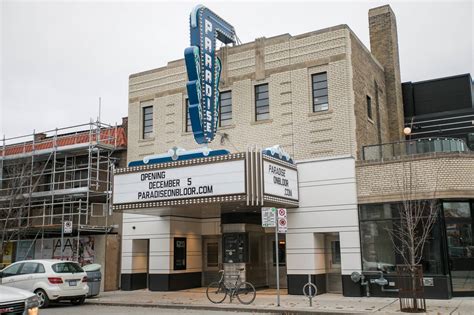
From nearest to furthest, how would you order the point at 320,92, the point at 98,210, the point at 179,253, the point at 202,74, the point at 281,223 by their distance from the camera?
the point at 281,223
the point at 202,74
the point at 320,92
the point at 179,253
the point at 98,210

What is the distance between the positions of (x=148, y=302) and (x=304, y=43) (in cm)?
1181

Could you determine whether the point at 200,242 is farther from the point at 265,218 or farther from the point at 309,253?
the point at 265,218

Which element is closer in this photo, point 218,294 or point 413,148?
point 413,148

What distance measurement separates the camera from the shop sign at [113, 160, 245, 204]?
17.5 metres

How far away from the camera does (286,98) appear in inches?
838

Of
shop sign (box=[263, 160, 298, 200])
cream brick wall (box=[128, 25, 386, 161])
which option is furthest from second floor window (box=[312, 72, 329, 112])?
shop sign (box=[263, 160, 298, 200])

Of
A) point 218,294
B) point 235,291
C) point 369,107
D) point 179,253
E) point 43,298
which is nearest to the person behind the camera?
point 43,298

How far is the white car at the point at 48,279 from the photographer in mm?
17297

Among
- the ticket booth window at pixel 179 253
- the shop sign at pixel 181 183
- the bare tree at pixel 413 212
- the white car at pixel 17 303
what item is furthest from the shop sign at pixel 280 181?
the white car at pixel 17 303

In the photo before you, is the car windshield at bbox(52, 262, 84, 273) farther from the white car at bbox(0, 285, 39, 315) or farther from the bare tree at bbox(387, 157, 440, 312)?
the bare tree at bbox(387, 157, 440, 312)

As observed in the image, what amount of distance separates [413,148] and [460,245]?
3.70 m

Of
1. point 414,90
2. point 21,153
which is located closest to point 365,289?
point 414,90

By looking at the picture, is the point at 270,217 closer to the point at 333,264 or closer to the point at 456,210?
the point at 333,264

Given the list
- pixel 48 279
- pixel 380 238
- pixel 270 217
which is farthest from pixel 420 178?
pixel 48 279
